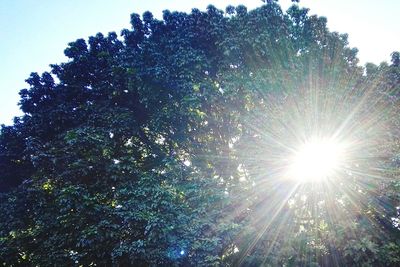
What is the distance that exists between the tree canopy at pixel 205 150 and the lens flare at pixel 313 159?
389 mm

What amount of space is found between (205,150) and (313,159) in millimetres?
5378

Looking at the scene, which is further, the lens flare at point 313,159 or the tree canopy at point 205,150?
the lens flare at point 313,159

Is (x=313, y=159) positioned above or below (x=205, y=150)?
below

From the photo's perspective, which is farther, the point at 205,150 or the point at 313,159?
the point at 205,150

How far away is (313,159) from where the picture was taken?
14.0 meters

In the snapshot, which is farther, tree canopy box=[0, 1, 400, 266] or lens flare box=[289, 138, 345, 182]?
lens flare box=[289, 138, 345, 182]

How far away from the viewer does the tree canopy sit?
11945mm

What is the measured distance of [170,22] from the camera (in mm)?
17562

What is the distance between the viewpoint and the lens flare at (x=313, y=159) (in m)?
13.7

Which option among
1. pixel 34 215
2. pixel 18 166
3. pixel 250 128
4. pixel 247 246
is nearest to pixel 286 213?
pixel 247 246

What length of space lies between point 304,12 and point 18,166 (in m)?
17.7

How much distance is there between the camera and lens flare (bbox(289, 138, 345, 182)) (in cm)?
1370

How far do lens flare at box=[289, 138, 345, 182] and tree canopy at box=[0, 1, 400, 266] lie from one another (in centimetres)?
39

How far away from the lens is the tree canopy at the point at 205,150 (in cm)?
1195
